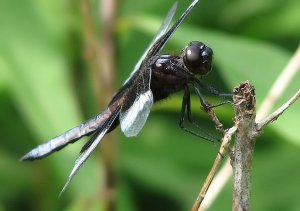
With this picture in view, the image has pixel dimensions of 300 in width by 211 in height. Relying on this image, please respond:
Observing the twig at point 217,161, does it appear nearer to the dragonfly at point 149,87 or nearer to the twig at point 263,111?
the dragonfly at point 149,87

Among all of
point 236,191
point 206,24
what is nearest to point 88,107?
point 206,24

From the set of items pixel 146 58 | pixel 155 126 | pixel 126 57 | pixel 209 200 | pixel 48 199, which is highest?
pixel 146 58

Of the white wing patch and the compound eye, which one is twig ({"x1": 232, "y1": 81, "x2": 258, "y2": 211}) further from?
the compound eye

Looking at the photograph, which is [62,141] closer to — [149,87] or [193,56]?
[149,87]

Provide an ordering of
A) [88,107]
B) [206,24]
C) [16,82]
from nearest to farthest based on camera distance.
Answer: [16,82], [88,107], [206,24]

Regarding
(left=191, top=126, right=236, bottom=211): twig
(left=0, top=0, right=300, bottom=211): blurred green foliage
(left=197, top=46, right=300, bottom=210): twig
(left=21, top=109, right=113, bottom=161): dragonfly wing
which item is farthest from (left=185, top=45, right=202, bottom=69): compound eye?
(left=0, top=0, right=300, bottom=211): blurred green foliage

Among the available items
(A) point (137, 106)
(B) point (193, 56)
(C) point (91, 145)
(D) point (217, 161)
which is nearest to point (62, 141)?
(C) point (91, 145)

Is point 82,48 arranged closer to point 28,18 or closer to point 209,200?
point 28,18

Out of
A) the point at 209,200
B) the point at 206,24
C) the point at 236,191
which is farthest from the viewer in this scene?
the point at 206,24

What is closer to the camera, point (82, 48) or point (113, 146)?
point (113, 146)
